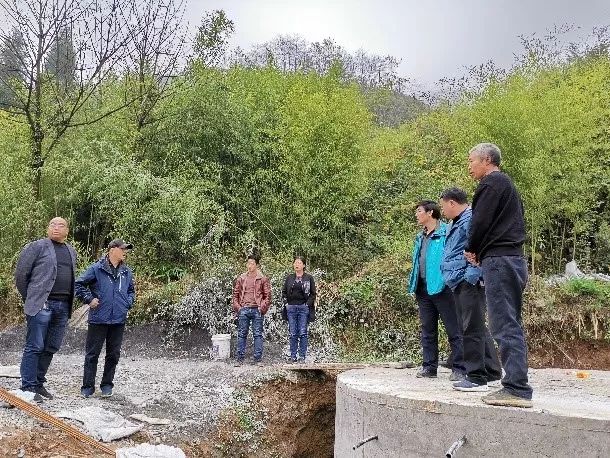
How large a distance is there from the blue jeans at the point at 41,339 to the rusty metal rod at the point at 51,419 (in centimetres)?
32

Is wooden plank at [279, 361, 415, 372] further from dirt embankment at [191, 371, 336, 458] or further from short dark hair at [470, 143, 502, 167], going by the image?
short dark hair at [470, 143, 502, 167]

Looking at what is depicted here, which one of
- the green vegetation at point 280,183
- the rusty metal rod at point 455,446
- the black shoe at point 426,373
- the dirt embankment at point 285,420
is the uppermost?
the green vegetation at point 280,183

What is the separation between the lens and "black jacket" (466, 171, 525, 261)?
393cm

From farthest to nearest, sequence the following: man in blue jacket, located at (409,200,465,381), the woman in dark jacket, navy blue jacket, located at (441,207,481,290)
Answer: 1. the woman in dark jacket
2. man in blue jacket, located at (409,200,465,381)
3. navy blue jacket, located at (441,207,481,290)

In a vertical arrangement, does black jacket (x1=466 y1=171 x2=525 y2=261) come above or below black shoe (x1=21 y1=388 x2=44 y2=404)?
above

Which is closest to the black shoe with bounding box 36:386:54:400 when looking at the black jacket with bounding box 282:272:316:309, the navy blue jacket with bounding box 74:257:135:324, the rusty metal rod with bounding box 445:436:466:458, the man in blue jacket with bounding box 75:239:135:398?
the man in blue jacket with bounding box 75:239:135:398

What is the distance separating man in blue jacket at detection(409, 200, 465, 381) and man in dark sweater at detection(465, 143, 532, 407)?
4.79ft

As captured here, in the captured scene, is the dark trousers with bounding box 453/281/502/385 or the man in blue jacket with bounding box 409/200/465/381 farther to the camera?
the man in blue jacket with bounding box 409/200/465/381

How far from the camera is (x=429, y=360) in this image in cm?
591

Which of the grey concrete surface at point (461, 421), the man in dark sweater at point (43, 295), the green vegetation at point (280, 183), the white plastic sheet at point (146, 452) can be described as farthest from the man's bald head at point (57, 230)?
the green vegetation at point (280, 183)

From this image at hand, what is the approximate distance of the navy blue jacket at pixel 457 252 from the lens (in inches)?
187

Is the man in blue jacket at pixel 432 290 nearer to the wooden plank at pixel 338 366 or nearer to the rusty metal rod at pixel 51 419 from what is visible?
the wooden plank at pixel 338 366

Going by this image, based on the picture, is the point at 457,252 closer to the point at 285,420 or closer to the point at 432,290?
the point at 432,290

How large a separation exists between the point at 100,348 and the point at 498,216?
14.0ft
